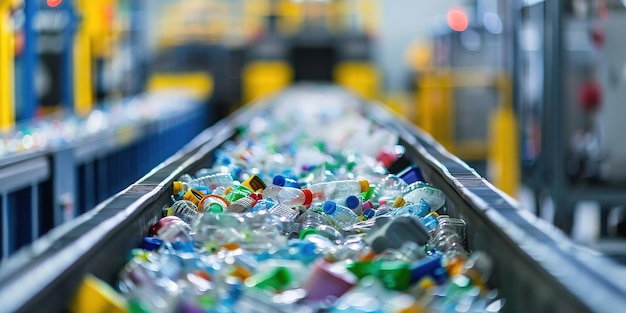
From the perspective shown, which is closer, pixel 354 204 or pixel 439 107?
pixel 354 204

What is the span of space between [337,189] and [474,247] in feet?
2.59

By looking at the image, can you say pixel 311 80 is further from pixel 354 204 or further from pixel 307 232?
pixel 307 232

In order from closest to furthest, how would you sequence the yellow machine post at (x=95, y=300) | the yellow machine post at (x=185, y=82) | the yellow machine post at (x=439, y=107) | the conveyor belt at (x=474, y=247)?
the conveyor belt at (x=474, y=247)
the yellow machine post at (x=95, y=300)
the yellow machine post at (x=439, y=107)
the yellow machine post at (x=185, y=82)

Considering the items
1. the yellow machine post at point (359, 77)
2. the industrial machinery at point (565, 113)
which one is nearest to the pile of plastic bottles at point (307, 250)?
the industrial machinery at point (565, 113)

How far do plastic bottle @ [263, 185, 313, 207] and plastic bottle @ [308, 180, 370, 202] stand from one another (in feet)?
0.30

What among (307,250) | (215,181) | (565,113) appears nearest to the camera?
(307,250)

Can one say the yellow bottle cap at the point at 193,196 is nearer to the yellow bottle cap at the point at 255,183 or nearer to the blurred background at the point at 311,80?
the yellow bottle cap at the point at 255,183

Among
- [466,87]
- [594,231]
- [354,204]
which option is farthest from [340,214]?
[466,87]

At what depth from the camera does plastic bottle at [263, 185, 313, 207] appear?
2.72 m

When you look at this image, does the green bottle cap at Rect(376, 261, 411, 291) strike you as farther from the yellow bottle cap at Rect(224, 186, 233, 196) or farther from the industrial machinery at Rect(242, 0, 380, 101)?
the industrial machinery at Rect(242, 0, 380, 101)

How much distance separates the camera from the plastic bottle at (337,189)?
288cm

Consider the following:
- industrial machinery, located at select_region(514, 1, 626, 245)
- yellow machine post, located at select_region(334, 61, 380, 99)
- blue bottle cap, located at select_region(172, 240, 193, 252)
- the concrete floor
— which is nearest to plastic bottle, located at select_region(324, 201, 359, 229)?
blue bottle cap, located at select_region(172, 240, 193, 252)

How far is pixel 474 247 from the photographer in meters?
2.18

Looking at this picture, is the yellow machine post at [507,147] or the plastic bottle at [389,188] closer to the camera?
the plastic bottle at [389,188]
